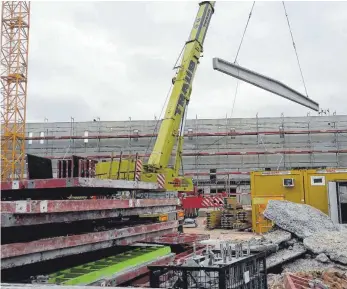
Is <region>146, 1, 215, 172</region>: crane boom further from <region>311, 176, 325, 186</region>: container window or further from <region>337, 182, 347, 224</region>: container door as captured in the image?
<region>337, 182, 347, 224</region>: container door

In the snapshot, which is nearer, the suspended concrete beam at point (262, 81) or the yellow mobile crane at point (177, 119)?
the suspended concrete beam at point (262, 81)

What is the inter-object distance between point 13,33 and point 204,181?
63.9 feet

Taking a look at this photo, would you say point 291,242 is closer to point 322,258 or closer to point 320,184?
point 322,258

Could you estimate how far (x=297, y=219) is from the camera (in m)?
→ 10.2

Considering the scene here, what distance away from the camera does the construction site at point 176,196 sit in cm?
410

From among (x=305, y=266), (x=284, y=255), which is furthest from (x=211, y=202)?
(x=305, y=266)

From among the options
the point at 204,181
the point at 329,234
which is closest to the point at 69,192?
the point at 329,234

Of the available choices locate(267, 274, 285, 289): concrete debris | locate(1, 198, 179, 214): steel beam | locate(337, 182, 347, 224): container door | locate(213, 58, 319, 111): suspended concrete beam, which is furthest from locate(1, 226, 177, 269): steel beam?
locate(337, 182, 347, 224): container door

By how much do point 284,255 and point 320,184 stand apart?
744cm

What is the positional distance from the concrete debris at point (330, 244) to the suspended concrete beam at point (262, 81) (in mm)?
3546

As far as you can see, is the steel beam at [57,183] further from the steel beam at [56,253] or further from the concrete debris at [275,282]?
the concrete debris at [275,282]

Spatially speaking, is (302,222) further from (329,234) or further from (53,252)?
(53,252)

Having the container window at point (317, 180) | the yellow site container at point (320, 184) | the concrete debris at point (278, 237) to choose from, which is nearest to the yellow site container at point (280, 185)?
the yellow site container at point (320, 184)

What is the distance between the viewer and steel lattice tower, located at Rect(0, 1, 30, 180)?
31.6 m
